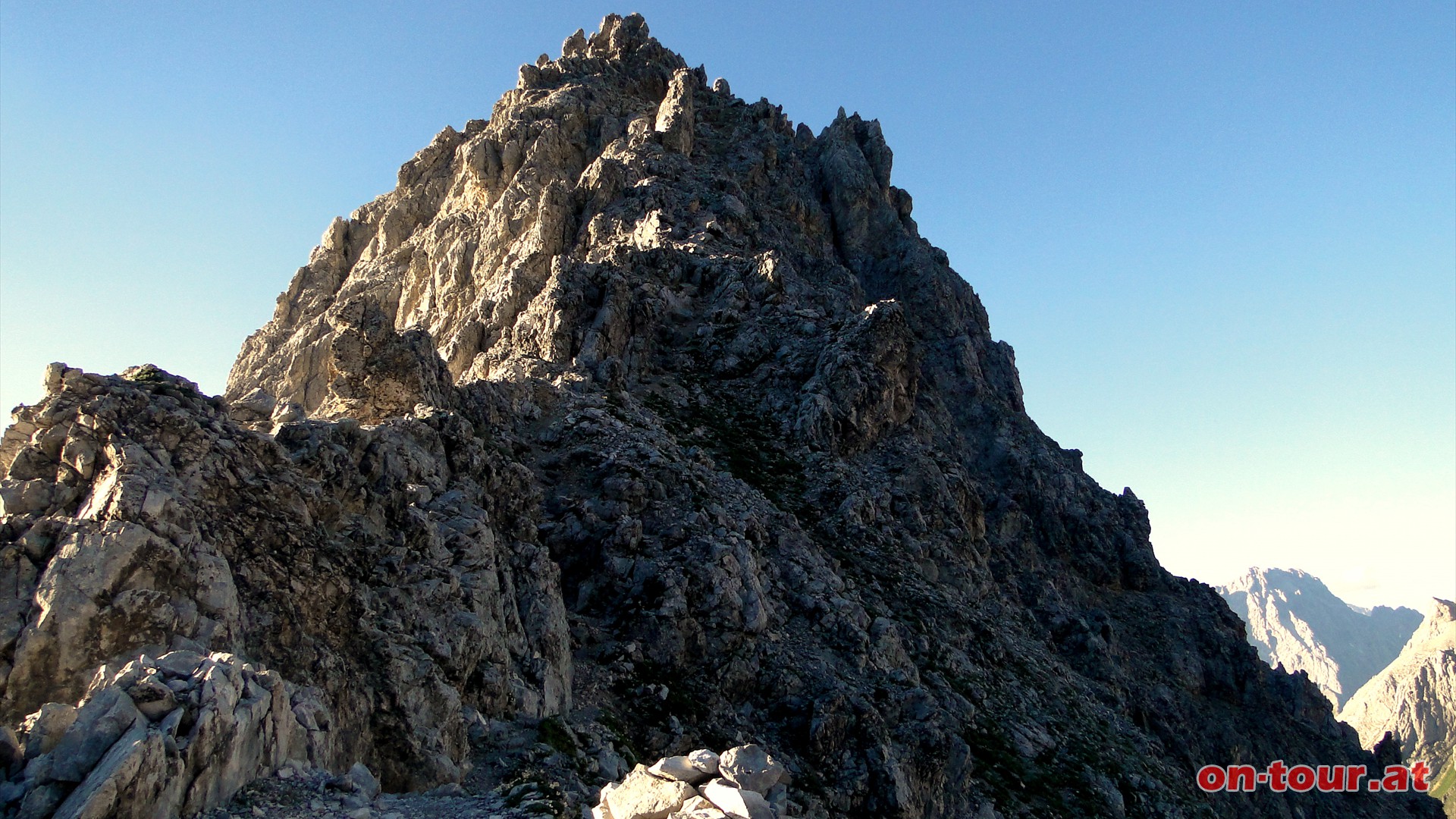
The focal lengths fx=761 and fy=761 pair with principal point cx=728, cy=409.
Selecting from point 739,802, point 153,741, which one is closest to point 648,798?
point 739,802

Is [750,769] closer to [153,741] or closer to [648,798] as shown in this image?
[648,798]

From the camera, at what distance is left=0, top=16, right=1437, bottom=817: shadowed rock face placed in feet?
71.1

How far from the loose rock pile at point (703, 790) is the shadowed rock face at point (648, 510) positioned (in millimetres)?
8112

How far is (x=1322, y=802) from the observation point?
63.7 metres

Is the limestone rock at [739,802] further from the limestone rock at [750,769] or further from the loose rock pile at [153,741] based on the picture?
the loose rock pile at [153,741]

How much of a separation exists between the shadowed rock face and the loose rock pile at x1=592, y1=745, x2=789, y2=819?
26.6ft

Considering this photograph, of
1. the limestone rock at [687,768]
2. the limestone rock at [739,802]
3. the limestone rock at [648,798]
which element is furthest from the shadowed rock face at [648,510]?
the limestone rock at [739,802]

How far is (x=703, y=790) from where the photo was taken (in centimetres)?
1513

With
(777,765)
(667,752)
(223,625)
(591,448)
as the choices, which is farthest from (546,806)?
(591,448)

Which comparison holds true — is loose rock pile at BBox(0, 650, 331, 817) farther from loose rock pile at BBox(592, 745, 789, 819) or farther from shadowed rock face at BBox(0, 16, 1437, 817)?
loose rock pile at BBox(592, 745, 789, 819)

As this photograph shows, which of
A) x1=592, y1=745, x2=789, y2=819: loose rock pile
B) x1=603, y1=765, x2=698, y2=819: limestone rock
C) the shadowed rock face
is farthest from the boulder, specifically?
the shadowed rock face

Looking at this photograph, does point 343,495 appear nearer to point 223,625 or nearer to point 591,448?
point 223,625

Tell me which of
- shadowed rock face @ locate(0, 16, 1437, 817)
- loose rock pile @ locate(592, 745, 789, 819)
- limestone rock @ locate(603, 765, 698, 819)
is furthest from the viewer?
shadowed rock face @ locate(0, 16, 1437, 817)

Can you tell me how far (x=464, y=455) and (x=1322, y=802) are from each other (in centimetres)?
7490
